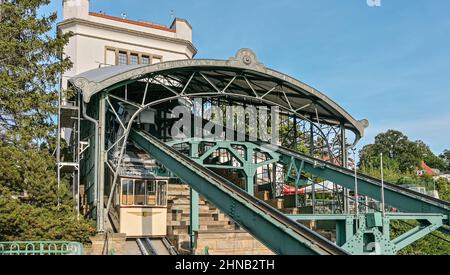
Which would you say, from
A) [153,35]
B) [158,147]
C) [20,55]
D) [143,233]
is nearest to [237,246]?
[143,233]

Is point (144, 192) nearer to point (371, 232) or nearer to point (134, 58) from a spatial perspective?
point (371, 232)

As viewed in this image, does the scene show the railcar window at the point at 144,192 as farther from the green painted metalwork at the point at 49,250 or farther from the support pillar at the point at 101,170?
the green painted metalwork at the point at 49,250

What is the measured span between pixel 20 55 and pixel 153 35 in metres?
15.6

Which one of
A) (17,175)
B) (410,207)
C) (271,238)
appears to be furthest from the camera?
(17,175)

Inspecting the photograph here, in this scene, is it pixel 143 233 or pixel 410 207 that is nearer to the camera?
pixel 410 207

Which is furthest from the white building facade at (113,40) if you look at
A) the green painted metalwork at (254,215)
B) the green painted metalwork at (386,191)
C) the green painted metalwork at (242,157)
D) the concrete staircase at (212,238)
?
the green painted metalwork at (254,215)

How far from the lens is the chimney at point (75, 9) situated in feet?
112

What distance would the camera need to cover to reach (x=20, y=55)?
2147 cm

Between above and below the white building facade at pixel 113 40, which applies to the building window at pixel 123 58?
below

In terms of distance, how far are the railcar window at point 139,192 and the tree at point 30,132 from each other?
2645 millimetres

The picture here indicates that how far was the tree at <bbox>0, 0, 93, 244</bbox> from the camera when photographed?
58.3ft

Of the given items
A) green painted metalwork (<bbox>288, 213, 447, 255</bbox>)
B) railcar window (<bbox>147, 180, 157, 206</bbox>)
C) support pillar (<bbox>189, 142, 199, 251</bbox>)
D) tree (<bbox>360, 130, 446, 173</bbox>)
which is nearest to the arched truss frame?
railcar window (<bbox>147, 180, 157, 206</bbox>)
